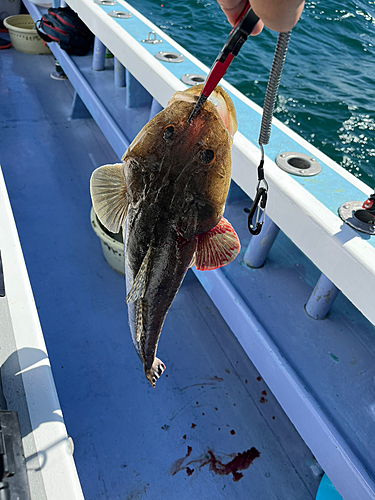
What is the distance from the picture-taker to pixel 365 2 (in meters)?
10.6

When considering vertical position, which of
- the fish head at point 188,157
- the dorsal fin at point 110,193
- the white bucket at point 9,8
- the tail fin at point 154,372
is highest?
the fish head at point 188,157

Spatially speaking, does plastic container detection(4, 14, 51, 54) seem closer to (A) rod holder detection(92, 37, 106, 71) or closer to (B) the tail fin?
(A) rod holder detection(92, 37, 106, 71)

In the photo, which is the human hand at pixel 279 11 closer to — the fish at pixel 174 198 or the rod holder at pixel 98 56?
the fish at pixel 174 198

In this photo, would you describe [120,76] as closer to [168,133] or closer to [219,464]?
[168,133]

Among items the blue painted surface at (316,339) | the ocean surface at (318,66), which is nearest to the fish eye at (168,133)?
the blue painted surface at (316,339)

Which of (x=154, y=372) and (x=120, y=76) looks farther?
(x=120, y=76)

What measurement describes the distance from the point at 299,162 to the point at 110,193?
1657 mm

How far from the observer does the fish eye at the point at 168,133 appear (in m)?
1.21

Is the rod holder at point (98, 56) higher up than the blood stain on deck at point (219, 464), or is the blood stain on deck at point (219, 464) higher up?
the rod holder at point (98, 56)

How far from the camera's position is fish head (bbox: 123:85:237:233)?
120cm

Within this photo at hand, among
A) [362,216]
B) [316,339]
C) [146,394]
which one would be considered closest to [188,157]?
[362,216]

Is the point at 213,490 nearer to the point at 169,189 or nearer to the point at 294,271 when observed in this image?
the point at 294,271

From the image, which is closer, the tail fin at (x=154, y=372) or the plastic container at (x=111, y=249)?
the tail fin at (x=154, y=372)

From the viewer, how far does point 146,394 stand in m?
3.15
